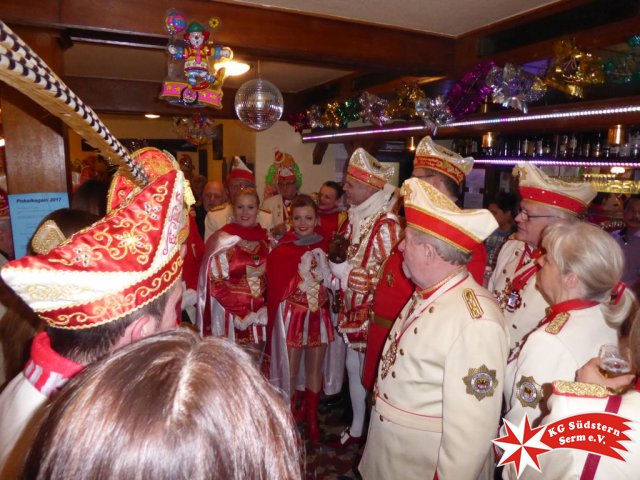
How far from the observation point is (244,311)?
3.35 m

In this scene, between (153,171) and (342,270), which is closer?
(153,171)

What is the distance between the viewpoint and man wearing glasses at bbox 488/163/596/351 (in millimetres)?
2416

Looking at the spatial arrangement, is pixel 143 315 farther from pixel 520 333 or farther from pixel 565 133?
pixel 565 133

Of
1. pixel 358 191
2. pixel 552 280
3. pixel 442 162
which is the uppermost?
pixel 442 162

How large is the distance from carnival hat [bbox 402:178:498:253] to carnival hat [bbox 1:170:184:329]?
3.25 ft

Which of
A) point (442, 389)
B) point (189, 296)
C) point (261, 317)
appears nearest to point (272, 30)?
point (189, 296)

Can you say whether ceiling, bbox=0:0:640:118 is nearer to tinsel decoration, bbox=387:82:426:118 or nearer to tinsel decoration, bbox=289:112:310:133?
tinsel decoration, bbox=387:82:426:118

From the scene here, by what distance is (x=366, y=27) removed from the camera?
3.39m

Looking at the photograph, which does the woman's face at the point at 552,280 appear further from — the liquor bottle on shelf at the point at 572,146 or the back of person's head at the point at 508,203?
the liquor bottle on shelf at the point at 572,146

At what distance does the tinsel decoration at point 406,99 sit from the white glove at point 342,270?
2.14 meters

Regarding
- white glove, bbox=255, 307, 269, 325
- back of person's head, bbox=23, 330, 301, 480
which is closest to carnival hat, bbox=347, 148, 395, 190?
white glove, bbox=255, 307, 269, 325

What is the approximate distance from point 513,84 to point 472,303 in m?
2.47

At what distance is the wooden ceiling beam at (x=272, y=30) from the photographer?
2.70m

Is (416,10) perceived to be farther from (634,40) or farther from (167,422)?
(167,422)
